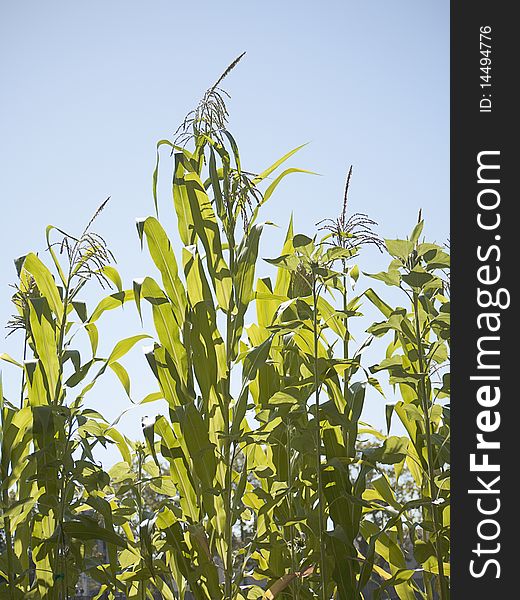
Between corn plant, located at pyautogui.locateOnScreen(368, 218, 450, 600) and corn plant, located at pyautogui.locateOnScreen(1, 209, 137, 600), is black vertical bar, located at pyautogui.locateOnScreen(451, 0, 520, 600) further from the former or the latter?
corn plant, located at pyautogui.locateOnScreen(1, 209, 137, 600)

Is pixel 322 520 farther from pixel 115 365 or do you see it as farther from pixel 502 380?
pixel 115 365

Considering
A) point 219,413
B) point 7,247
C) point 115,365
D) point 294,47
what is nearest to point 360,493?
point 219,413

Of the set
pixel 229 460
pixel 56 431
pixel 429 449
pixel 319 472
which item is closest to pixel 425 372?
pixel 429 449

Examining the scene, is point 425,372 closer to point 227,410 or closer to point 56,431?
point 227,410

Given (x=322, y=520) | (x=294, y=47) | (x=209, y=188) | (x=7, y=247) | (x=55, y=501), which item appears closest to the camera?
(x=322, y=520)

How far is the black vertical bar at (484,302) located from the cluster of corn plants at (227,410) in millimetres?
111

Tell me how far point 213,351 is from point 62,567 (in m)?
0.45

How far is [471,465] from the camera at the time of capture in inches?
38.4

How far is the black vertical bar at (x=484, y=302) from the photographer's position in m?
0.96

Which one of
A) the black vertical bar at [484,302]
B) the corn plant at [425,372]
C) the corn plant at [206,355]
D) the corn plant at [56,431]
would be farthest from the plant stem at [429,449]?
the corn plant at [56,431]

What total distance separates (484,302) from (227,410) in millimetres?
425

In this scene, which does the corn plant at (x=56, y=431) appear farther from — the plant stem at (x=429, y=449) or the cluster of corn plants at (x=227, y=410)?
the plant stem at (x=429, y=449)

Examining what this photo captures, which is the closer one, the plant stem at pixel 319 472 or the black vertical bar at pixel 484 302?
the black vertical bar at pixel 484 302

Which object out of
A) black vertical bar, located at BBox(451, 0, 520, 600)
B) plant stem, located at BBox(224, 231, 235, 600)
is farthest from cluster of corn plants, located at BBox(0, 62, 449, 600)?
black vertical bar, located at BBox(451, 0, 520, 600)
